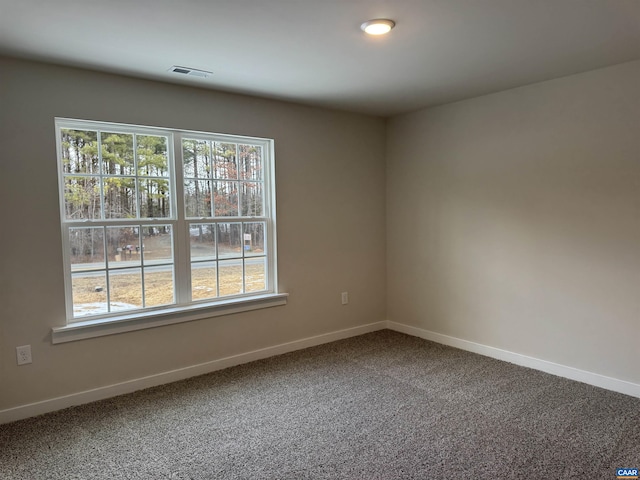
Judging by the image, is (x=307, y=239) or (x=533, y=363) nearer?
(x=533, y=363)

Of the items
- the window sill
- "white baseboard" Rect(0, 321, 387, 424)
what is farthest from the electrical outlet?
"white baseboard" Rect(0, 321, 387, 424)

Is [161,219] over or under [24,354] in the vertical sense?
over

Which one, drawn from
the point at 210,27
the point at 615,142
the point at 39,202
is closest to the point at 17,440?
the point at 39,202

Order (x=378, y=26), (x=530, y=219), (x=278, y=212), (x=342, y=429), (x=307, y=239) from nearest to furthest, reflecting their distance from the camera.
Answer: (x=378, y=26)
(x=342, y=429)
(x=530, y=219)
(x=278, y=212)
(x=307, y=239)

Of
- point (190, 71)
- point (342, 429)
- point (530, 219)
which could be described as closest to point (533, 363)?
point (530, 219)

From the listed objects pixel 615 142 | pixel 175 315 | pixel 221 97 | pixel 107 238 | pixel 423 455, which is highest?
pixel 221 97

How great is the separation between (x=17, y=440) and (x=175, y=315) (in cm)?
120

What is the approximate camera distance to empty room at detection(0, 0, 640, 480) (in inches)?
89.0

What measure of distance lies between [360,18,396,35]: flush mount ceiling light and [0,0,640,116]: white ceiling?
4cm

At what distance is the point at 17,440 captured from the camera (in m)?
2.47

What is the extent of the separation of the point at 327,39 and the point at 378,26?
1.10ft

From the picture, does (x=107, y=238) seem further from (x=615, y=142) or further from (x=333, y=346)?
(x=615, y=142)

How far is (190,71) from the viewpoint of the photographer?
2.97 metres

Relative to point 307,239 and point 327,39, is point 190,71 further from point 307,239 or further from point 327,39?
point 307,239
